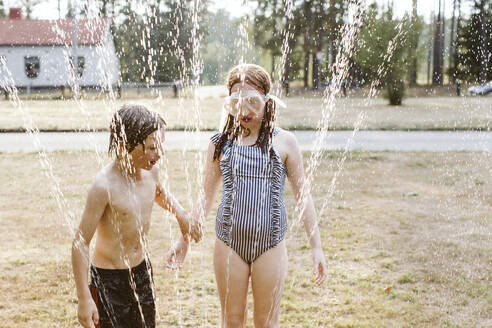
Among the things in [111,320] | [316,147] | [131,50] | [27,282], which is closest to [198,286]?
[27,282]

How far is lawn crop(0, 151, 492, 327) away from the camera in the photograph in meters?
3.93

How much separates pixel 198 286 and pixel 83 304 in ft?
7.06

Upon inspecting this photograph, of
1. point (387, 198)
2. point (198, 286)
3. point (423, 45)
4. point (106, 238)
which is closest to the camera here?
point (106, 238)

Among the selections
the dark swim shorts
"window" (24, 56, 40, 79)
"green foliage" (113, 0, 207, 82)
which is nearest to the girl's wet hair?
the dark swim shorts

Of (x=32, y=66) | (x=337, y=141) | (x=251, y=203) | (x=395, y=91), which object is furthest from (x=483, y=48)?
(x=251, y=203)

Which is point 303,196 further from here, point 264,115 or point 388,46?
point 388,46

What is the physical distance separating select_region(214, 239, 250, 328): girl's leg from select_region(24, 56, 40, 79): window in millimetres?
35023

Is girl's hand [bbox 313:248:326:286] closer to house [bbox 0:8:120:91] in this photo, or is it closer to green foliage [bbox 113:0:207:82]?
green foliage [bbox 113:0:207:82]

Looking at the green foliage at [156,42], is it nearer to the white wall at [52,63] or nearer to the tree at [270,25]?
the white wall at [52,63]

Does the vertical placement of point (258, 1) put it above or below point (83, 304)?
above

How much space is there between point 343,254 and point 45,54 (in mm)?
34300

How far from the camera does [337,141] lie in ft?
38.2

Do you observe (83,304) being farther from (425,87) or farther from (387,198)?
(425,87)

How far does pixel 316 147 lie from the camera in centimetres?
1084
